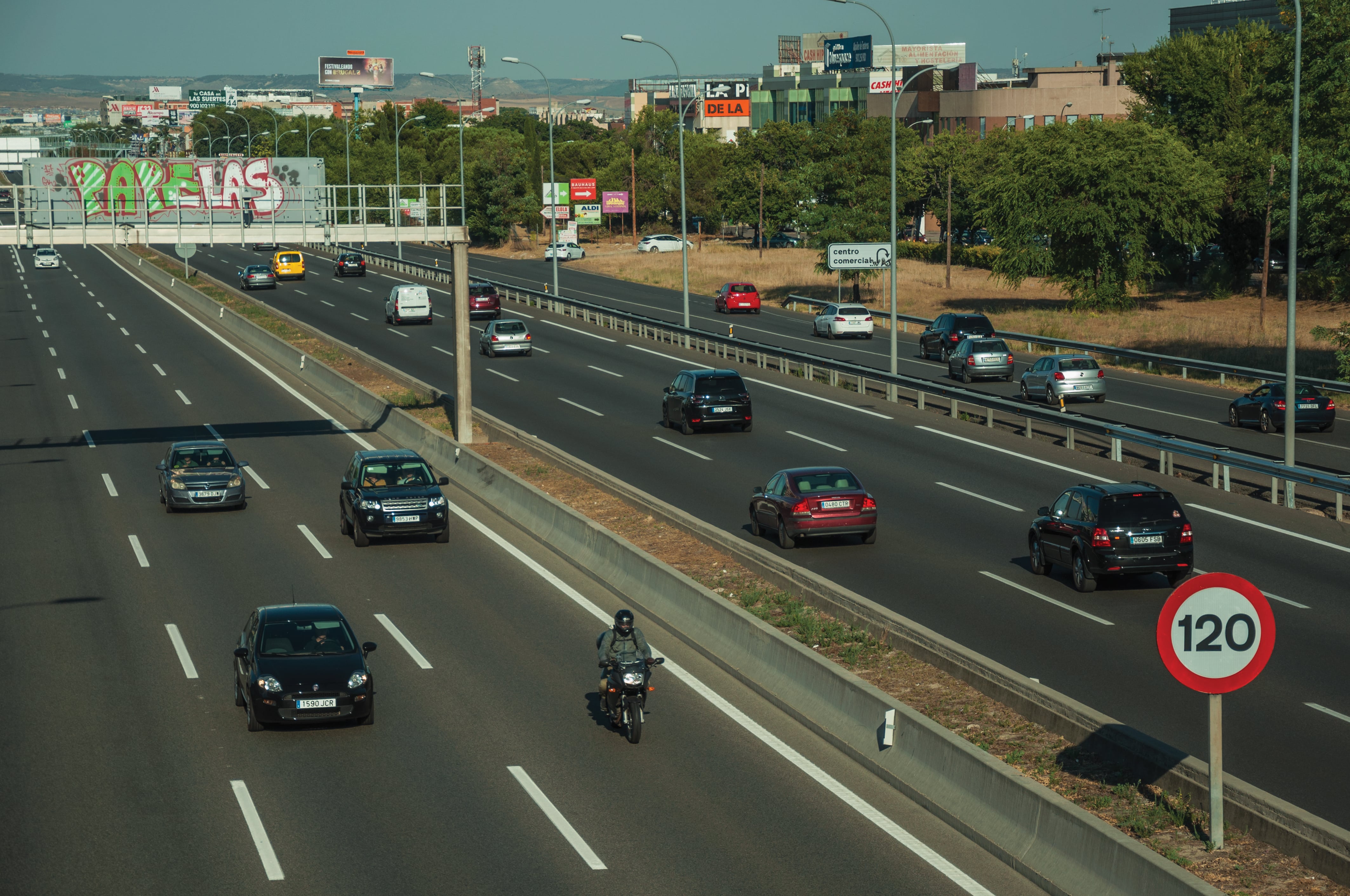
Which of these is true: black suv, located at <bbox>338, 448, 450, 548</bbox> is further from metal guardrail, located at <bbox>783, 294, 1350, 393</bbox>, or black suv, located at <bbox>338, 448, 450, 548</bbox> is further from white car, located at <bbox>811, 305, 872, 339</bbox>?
white car, located at <bbox>811, 305, 872, 339</bbox>

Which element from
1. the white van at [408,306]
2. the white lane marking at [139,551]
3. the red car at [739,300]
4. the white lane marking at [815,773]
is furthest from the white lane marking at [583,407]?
the red car at [739,300]

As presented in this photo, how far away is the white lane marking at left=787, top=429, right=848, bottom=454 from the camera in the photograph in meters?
35.7

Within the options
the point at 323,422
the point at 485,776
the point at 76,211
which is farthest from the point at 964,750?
the point at 76,211

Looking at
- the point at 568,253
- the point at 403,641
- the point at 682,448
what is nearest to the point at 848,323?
the point at 682,448

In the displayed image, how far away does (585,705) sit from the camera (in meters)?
16.5

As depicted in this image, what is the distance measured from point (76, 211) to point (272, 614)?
116 ft

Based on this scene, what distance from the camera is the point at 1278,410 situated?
3794cm

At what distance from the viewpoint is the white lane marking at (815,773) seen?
1152 centimetres

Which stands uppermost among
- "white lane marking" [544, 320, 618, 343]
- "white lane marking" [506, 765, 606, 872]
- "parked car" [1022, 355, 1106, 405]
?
"white lane marking" [544, 320, 618, 343]

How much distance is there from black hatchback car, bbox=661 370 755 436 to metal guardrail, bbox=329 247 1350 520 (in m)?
6.13

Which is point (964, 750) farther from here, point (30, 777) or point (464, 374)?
point (464, 374)

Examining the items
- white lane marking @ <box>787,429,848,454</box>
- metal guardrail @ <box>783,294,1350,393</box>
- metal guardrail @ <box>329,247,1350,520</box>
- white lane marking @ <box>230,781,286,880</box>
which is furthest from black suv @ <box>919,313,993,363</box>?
white lane marking @ <box>230,781,286,880</box>

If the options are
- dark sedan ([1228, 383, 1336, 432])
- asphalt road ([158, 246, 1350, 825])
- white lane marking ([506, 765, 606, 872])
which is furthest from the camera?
dark sedan ([1228, 383, 1336, 432])

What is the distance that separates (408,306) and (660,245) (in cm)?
6607
